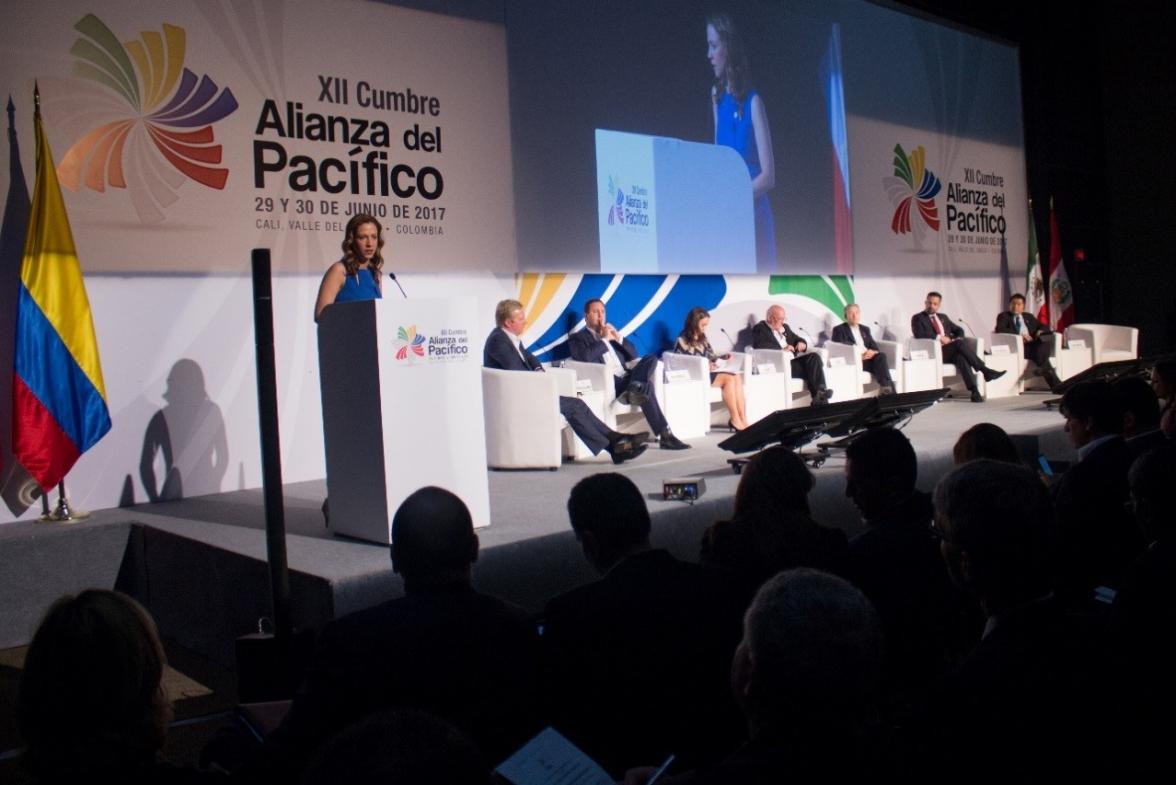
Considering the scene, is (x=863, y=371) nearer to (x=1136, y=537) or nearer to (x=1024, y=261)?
(x=1024, y=261)

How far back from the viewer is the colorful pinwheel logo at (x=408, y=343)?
391cm

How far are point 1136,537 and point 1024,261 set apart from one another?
35.6 feet

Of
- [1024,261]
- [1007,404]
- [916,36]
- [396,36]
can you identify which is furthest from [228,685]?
[1024,261]

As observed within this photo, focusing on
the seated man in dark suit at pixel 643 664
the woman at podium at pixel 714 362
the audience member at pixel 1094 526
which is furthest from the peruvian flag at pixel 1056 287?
the seated man in dark suit at pixel 643 664

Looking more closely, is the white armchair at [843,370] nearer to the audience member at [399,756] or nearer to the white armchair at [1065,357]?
the white armchair at [1065,357]

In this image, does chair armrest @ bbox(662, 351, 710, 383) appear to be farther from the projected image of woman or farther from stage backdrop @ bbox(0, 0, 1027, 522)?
the projected image of woman

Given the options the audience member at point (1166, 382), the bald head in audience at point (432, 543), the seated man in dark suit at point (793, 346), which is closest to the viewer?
the bald head in audience at point (432, 543)

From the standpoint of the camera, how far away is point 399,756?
2.55ft

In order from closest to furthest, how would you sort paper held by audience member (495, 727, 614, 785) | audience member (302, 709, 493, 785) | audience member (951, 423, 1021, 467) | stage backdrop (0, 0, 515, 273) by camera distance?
1. audience member (302, 709, 493, 785)
2. paper held by audience member (495, 727, 614, 785)
3. audience member (951, 423, 1021, 467)
4. stage backdrop (0, 0, 515, 273)

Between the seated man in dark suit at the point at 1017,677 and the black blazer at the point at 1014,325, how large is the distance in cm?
984

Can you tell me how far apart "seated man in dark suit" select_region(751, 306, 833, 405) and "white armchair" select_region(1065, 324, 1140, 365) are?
3.99 meters

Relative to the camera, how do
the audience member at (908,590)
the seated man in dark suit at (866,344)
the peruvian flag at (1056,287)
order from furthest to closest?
the peruvian flag at (1056,287)
the seated man in dark suit at (866,344)
the audience member at (908,590)

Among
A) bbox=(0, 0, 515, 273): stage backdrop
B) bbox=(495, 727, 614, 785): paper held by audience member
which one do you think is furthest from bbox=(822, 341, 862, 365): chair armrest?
bbox=(495, 727, 614, 785): paper held by audience member

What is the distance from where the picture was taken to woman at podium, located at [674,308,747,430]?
7.88 metres
